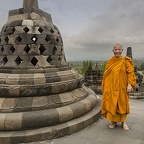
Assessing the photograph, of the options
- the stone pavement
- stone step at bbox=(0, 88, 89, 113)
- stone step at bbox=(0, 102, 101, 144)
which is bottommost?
the stone pavement

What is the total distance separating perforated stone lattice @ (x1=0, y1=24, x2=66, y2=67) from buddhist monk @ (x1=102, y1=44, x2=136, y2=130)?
1.91 m

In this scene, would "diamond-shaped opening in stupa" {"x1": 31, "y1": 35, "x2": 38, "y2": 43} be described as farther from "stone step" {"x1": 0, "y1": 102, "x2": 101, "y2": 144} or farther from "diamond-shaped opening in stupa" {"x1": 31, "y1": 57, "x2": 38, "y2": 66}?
"stone step" {"x1": 0, "y1": 102, "x2": 101, "y2": 144}

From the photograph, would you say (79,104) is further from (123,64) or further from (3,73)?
(3,73)

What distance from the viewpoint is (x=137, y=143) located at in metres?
3.26

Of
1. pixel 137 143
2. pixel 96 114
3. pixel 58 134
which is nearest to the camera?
pixel 137 143

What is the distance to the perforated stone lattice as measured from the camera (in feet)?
14.8

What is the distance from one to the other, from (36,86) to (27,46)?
1.32 meters

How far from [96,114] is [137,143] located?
1300mm

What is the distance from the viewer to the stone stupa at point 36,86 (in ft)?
11.3

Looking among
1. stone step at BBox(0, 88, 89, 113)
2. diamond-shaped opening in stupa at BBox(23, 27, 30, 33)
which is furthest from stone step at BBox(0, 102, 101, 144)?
diamond-shaped opening in stupa at BBox(23, 27, 30, 33)

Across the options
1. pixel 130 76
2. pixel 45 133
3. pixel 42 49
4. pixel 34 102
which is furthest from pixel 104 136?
pixel 42 49

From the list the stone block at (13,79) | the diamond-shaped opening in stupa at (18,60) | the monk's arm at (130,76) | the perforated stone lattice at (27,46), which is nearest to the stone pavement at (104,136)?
the monk's arm at (130,76)

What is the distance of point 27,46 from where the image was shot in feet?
14.9

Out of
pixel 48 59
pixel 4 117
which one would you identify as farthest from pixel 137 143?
pixel 48 59
